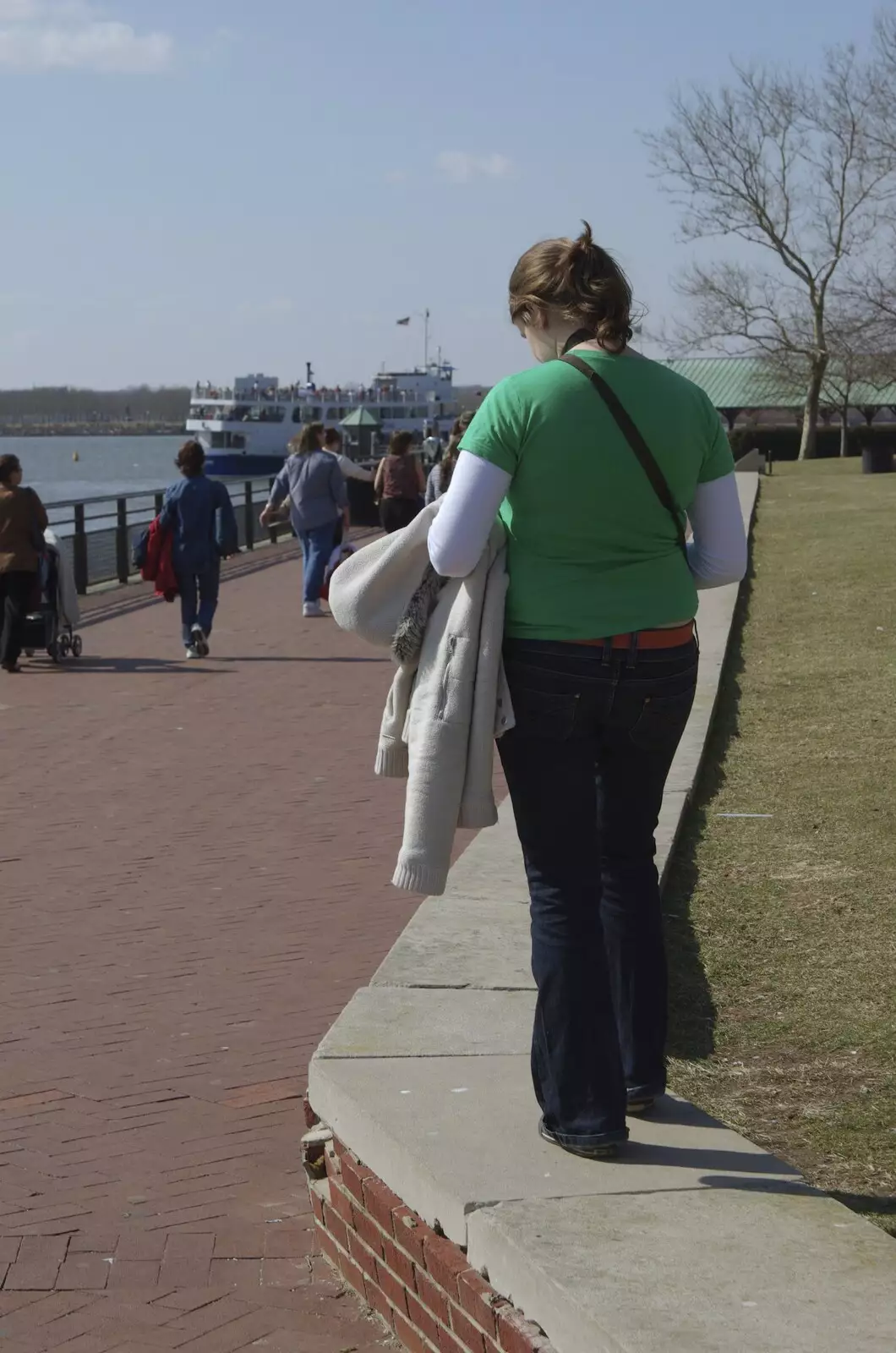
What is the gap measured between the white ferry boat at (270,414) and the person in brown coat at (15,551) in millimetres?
75941

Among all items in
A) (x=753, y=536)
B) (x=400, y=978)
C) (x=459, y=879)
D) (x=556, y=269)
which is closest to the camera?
(x=556, y=269)

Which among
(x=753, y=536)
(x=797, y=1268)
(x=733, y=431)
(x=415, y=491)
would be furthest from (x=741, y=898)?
(x=733, y=431)

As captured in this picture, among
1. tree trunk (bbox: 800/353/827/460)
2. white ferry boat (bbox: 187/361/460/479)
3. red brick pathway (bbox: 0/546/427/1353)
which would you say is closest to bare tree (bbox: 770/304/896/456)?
tree trunk (bbox: 800/353/827/460)

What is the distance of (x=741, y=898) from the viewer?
5.68 m

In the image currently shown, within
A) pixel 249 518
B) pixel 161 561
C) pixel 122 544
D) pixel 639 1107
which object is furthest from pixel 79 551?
pixel 639 1107

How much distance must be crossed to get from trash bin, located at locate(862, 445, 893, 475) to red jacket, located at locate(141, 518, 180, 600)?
28.0 metres

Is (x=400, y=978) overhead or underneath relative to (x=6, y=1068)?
overhead

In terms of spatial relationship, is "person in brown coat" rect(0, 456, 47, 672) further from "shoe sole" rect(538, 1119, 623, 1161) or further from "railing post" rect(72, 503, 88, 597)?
"shoe sole" rect(538, 1119, 623, 1161)

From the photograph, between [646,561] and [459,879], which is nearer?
[646,561]

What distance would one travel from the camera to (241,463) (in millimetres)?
90250

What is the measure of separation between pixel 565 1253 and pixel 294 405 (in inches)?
3625

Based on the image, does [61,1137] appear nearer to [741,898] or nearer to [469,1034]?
[469,1034]

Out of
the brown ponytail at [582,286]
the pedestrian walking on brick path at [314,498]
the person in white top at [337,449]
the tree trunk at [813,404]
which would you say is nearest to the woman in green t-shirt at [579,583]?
the brown ponytail at [582,286]

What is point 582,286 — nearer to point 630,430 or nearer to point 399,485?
point 630,430
